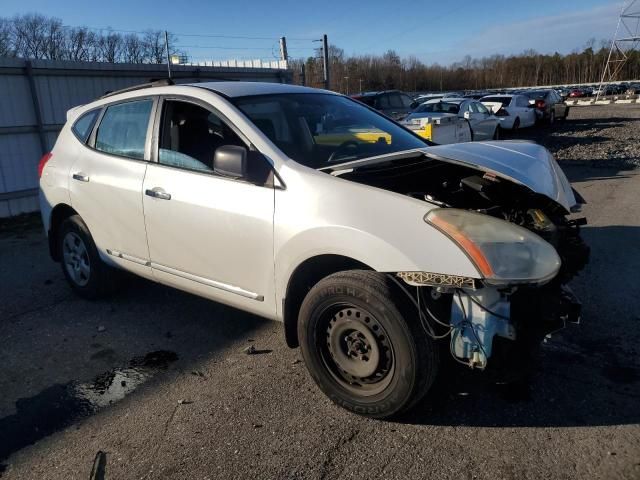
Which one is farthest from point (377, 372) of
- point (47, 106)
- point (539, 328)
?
point (47, 106)

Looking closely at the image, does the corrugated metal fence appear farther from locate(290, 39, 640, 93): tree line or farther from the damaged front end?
locate(290, 39, 640, 93): tree line

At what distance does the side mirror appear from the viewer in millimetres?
3127

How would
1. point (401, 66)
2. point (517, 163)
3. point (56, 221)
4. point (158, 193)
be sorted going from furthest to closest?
1. point (401, 66)
2. point (56, 221)
3. point (158, 193)
4. point (517, 163)

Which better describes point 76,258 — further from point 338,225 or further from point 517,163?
point 517,163

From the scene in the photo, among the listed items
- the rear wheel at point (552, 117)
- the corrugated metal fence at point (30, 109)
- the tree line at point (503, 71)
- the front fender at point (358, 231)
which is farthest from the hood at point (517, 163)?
the tree line at point (503, 71)

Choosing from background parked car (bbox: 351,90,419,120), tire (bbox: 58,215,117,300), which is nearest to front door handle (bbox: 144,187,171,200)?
tire (bbox: 58,215,117,300)

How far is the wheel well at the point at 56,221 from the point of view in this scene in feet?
16.1

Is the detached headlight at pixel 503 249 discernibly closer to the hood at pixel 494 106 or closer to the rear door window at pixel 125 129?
the rear door window at pixel 125 129

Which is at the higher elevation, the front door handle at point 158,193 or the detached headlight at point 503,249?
the front door handle at point 158,193

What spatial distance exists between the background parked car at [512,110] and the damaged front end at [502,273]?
1910 cm

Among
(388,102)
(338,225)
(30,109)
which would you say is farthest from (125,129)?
(388,102)

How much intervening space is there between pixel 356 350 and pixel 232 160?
135 centimetres

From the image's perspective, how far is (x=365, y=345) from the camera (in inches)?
114

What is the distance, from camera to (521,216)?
299 cm
